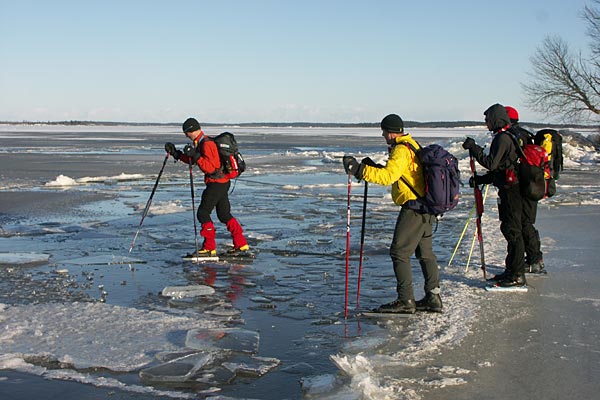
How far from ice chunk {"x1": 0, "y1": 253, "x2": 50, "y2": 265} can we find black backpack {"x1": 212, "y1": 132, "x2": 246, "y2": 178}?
2520 millimetres

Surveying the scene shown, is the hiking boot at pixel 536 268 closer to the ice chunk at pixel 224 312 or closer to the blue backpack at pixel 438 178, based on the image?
the blue backpack at pixel 438 178

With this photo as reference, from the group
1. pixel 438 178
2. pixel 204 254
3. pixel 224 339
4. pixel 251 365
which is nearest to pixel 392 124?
pixel 438 178

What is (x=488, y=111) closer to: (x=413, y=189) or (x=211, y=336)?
(x=413, y=189)

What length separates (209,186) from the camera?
9586 millimetres

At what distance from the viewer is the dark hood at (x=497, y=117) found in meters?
7.32

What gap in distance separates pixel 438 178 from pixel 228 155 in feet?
12.4

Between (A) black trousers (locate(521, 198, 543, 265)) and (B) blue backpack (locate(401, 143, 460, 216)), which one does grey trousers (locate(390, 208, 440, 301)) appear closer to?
(B) blue backpack (locate(401, 143, 460, 216))

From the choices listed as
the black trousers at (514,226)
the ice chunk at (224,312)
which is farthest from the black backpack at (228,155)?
the black trousers at (514,226)

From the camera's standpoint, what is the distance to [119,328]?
609 cm

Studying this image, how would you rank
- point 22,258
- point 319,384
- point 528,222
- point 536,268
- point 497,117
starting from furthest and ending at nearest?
point 22,258 → point 536,268 → point 528,222 → point 497,117 → point 319,384

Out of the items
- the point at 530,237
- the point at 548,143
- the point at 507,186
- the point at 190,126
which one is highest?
the point at 190,126

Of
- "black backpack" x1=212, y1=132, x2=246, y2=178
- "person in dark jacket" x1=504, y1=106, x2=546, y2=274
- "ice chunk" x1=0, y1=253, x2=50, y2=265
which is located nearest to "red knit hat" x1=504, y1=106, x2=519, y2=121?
"person in dark jacket" x1=504, y1=106, x2=546, y2=274

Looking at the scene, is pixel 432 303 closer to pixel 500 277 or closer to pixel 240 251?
pixel 500 277

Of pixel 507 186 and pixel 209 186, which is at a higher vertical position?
pixel 507 186
